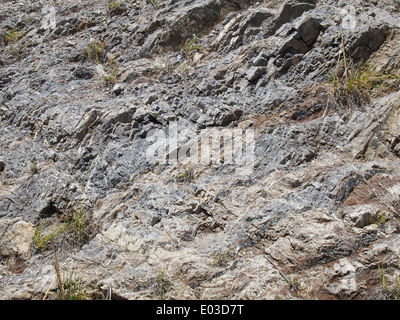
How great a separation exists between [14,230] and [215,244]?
2317 mm

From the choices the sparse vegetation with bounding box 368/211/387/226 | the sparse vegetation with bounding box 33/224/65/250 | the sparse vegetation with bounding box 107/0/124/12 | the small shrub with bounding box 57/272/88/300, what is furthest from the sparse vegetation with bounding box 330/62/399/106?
the sparse vegetation with bounding box 107/0/124/12

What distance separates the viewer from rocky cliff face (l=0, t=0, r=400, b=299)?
300 cm

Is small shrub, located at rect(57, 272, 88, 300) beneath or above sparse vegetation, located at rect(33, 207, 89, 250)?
above

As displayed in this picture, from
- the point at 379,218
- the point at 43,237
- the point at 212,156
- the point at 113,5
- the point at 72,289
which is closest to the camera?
the point at 72,289

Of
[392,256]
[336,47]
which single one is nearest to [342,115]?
[336,47]

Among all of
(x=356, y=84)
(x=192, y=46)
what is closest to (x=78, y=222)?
(x=192, y=46)

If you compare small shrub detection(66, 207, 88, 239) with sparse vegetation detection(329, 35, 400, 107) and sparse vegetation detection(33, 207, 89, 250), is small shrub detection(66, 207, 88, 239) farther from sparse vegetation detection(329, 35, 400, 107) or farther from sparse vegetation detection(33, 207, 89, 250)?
sparse vegetation detection(329, 35, 400, 107)

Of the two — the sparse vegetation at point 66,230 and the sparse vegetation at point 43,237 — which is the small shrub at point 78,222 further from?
the sparse vegetation at point 43,237

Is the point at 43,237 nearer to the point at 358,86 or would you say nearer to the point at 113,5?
the point at 358,86

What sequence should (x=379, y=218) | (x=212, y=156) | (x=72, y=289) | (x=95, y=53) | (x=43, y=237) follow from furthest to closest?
(x=95, y=53)
(x=212, y=156)
(x=43, y=237)
(x=379, y=218)
(x=72, y=289)

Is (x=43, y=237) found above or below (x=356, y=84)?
below

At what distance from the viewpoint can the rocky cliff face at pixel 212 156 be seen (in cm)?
300

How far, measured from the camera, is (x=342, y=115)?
403 centimetres

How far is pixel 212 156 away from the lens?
406 cm
